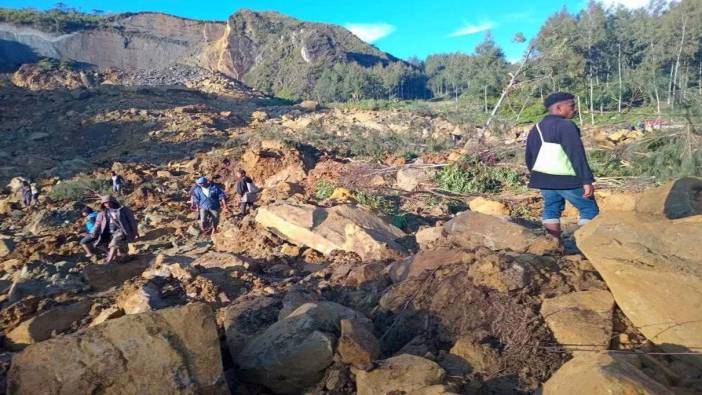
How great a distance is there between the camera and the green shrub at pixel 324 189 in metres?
8.96

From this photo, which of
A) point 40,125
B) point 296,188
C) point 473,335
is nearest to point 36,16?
point 40,125

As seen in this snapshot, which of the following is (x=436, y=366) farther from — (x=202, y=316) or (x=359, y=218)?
(x=359, y=218)

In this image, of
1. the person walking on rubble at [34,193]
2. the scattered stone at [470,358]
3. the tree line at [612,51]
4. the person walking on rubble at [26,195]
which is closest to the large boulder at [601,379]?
the scattered stone at [470,358]

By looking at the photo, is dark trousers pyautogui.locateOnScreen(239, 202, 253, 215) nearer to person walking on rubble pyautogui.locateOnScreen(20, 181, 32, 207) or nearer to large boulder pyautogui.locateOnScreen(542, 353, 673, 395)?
person walking on rubble pyautogui.locateOnScreen(20, 181, 32, 207)

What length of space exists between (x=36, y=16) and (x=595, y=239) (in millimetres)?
57147

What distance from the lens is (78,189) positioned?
1202 cm

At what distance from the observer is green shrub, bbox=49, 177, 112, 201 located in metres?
11.8

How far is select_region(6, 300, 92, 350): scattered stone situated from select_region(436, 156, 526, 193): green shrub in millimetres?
6201

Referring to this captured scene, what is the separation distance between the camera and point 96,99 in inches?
→ 993

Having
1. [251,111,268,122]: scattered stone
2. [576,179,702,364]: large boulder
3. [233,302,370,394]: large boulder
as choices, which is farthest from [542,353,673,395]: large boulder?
[251,111,268,122]: scattered stone

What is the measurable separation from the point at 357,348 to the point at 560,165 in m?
2.18

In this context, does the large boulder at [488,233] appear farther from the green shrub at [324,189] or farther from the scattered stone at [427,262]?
the green shrub at [324,189]

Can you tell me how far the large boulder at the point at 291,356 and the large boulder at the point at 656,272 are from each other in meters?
1.39

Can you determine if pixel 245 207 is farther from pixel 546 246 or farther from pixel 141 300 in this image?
pixel 546 246
